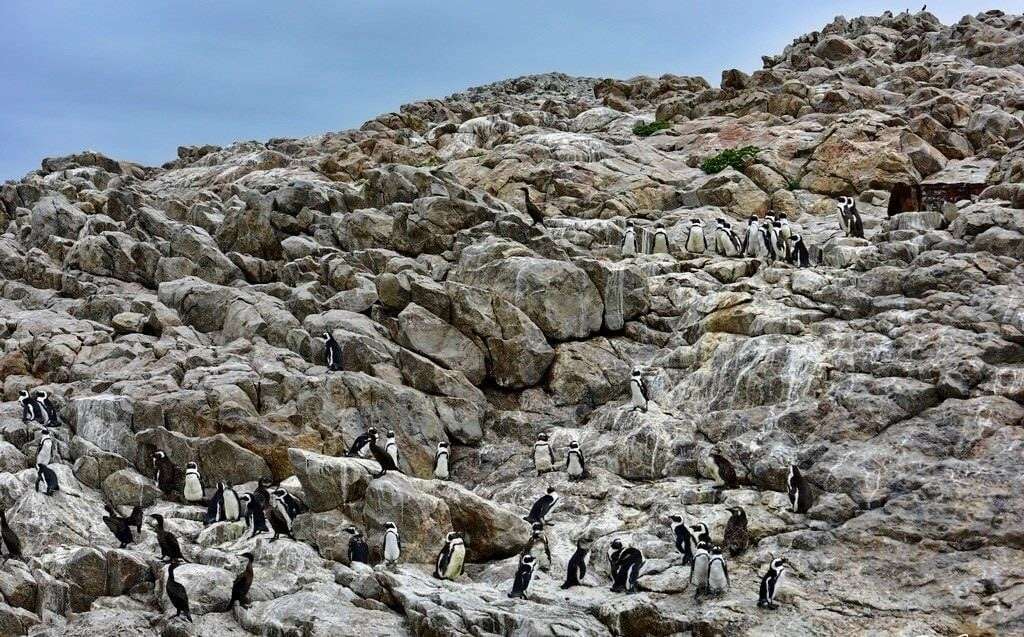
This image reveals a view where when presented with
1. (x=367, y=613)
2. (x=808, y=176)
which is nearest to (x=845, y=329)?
(x=367, y=613)

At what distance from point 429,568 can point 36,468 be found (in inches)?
336

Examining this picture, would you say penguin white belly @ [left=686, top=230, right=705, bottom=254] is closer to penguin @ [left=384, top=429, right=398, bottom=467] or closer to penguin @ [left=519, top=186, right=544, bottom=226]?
penguin @ [left=519, top=186, right=544, bottom=226]

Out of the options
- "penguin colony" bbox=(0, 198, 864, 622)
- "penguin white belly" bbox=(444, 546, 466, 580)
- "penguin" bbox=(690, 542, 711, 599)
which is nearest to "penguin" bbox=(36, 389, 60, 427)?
"penguin colony" bbox=(0, 198, 864, 622)

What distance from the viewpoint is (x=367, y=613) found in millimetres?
15484

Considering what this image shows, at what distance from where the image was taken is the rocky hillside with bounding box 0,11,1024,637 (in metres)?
16.4

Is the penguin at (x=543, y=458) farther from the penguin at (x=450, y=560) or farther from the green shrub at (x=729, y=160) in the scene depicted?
the green shrub at (x=729, y=160)

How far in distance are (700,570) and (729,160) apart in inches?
1023

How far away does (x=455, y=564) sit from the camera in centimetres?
1803

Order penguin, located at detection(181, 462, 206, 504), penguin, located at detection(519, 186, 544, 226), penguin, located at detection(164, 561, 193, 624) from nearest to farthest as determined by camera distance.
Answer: penguin, located at detection(164, 561, 193, 624) < penguin, located at detection(181, 462, 206, 504) < penguin, located at detection(519, 186, 544, 226)

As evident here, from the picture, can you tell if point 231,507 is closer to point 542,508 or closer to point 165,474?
point 165,474

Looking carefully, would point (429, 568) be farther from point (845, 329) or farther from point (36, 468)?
point (845, 329)

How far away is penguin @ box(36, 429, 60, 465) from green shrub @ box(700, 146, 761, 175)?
27.4 metres

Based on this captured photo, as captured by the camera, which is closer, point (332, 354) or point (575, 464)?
point (575, 464)

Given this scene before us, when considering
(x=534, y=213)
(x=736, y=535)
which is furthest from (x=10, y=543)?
(x=534, y=213)
